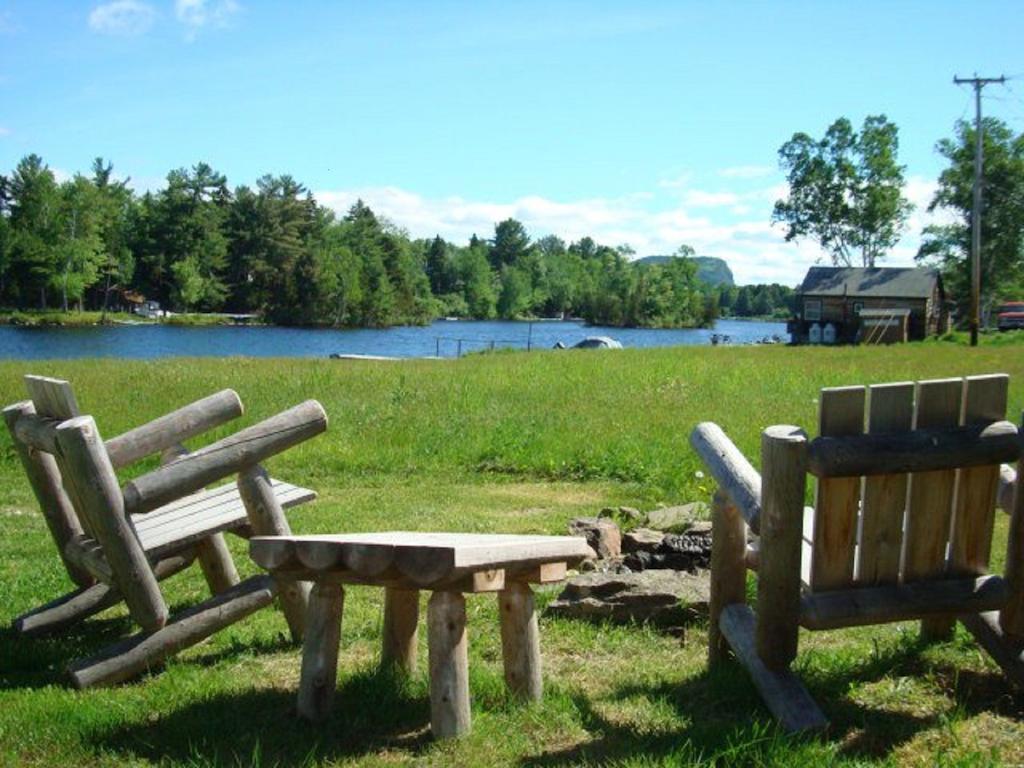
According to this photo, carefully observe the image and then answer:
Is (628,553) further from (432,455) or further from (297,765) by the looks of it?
(432,455)

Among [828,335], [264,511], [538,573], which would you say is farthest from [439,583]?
[828,335]

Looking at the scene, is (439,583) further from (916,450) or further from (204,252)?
(204,252)

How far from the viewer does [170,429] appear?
17.2ft

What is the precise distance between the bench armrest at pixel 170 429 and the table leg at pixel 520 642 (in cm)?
165

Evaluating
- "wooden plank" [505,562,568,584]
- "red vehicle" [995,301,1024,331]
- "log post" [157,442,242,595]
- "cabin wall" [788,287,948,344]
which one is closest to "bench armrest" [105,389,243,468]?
"log post" [157,442,242,595]

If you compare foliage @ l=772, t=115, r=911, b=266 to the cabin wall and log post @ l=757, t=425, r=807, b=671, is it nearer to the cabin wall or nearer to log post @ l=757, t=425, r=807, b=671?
the cabin wall

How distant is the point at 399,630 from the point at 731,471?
159cm

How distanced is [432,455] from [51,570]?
6.12m

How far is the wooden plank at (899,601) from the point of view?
4121mm

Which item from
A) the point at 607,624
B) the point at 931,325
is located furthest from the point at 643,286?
the point at 607,624

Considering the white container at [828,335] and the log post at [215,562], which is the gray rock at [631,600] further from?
the white container at [828,335]

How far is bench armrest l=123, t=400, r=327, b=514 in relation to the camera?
16.2 feet

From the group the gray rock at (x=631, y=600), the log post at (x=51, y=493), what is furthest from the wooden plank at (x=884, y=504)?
the log post at (x=51, y=493)

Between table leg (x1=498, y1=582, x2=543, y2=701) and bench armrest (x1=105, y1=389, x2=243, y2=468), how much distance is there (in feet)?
5.41
